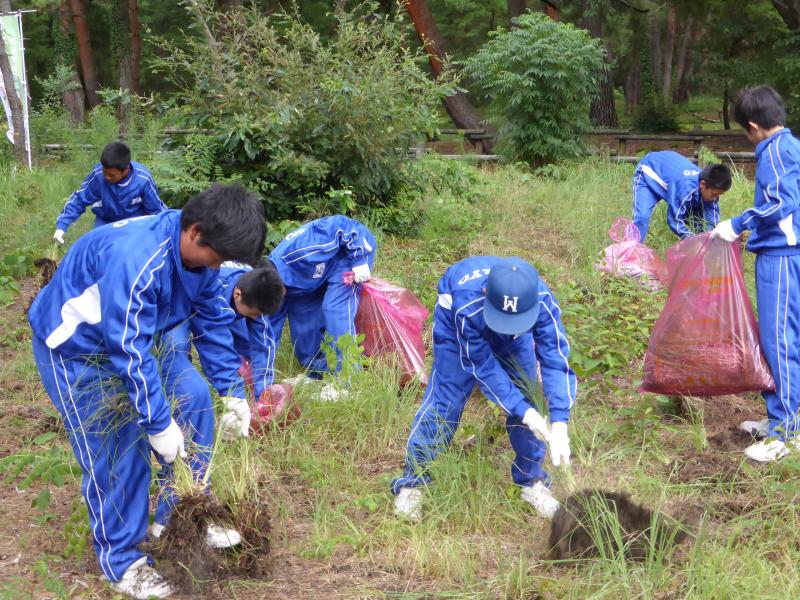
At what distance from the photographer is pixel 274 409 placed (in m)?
3.97

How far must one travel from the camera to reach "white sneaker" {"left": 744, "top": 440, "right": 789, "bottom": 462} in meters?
3.65

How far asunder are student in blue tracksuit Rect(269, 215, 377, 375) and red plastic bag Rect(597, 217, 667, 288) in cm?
206

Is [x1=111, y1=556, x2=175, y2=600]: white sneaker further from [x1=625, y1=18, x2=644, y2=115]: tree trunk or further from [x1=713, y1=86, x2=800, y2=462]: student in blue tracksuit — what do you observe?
[x1=625, y1=18, x2=644, y2=115]: tree trunk

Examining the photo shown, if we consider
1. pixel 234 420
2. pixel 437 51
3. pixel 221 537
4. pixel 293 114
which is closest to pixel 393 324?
pixel 234 420

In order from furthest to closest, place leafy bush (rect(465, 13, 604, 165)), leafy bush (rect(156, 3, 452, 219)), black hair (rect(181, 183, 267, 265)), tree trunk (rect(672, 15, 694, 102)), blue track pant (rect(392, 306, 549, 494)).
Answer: tree trunk (rect(672, 15, 694, 102)) → leafy bush (rect(465, 13, 604, 165)) → leafy bush (rect(156, 3, 452, 219)) → blue track pant (rect(392, 306, 549, 494)) → black hair (rect(181, 183, 267, 265))

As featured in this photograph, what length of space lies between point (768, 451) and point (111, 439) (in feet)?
8.92

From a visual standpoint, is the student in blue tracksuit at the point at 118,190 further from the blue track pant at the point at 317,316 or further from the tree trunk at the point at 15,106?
the tree trunk at the point at 15,106

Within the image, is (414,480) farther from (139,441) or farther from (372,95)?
(372,95)

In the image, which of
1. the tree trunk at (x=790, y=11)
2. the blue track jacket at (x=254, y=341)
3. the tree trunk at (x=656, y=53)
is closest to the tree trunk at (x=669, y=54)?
the tree trunk at (x=656, y=53)

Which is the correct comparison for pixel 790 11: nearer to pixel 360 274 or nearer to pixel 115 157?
pixel 360 274

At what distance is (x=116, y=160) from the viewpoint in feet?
18.1

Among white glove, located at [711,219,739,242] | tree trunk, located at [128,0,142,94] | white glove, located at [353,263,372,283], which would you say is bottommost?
tree trunk, located at [128,0,142,94]

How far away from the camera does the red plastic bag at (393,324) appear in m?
4.73

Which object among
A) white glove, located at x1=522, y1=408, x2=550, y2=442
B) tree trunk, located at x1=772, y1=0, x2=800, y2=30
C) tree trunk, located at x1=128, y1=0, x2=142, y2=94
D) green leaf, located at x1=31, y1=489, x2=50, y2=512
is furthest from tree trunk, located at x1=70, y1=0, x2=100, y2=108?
white glove, located at x1=522, y1=408, x2=550, y2=442
